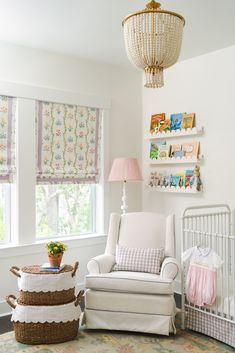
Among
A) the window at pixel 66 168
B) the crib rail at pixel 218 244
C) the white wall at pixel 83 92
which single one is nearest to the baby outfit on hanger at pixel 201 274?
the crib rail at pixel 218 244

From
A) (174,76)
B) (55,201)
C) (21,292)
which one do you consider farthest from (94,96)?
(21,292)

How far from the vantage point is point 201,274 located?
292cm

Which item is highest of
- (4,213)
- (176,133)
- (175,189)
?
(176,133)

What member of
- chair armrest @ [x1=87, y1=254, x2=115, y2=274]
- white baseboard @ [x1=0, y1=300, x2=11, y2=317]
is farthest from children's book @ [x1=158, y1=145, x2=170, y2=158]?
white baseboard @ [x1=0, y1=300, x2=11, y2=317]

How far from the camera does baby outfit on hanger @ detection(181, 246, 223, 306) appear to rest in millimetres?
2844

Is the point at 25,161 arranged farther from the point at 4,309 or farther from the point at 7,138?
the point at 4,309

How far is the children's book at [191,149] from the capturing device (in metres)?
3.92

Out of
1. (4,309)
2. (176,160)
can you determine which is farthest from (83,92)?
(4,309)

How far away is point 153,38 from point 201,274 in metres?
1.90

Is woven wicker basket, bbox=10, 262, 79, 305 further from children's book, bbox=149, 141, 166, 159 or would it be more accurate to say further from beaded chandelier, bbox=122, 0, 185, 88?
children's book, bbox=149, 141, 166, 159

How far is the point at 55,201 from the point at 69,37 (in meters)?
1.68

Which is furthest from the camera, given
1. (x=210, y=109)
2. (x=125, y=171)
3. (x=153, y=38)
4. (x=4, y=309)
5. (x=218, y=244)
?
(x=125, y=171)

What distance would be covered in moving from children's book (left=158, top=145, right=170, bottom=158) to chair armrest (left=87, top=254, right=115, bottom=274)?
1.43 meters

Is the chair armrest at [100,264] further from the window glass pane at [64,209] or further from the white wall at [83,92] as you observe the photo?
the window glass pane at [64,209]
